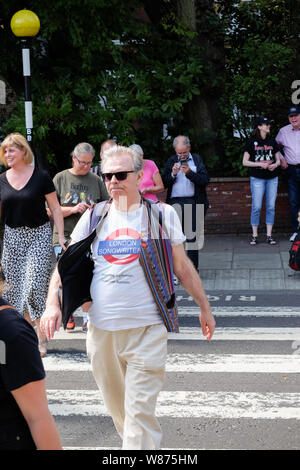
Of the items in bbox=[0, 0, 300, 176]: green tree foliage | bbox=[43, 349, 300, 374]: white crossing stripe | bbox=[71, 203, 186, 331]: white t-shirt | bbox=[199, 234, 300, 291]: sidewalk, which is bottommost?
bbox=[43, 349, 300, 374]: white crossing stripe

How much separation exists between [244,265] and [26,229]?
5.37 meters

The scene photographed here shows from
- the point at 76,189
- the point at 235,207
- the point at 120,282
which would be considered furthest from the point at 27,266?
the point at 235,207

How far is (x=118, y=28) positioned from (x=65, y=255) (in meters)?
10.6

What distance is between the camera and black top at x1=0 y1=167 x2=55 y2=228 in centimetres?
691

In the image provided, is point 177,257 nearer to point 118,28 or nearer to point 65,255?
point 65,255

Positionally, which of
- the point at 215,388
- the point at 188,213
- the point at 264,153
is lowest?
the point at 215,388

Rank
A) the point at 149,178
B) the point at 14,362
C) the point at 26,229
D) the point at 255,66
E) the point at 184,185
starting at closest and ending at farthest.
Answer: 1. the point at 14,362
2. the point at 26,229
3. the point at 149,178
4. the point at 184,185
5. the point at 255,66

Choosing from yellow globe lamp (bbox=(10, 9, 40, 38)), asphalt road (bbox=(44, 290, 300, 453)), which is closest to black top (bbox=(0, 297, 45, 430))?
→ asphalt road (bbox=(44, 290, 300, 453))

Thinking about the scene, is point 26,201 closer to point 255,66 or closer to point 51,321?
point 51,321

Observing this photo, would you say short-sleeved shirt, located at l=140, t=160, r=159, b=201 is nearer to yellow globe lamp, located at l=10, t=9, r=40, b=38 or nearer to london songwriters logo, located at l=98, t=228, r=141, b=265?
yellow globe lamp, located at l=10, t=9, r=40, b=38

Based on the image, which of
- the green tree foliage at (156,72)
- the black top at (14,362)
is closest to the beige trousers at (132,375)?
the black top at (14,362)

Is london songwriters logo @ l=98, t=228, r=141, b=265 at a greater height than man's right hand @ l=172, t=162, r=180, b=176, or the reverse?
man's right hand @ l=172, t=162, r=180, b=176

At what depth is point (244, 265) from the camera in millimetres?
11719

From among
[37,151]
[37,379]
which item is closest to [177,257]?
[37,379]
